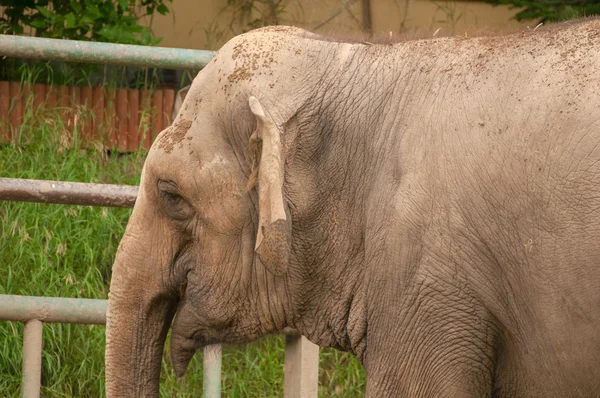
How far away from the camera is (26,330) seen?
5.02 m

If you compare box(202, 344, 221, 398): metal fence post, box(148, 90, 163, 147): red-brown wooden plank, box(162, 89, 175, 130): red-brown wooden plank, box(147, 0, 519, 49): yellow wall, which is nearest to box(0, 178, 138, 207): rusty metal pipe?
box(202, 344, 221, 398): metal fence post

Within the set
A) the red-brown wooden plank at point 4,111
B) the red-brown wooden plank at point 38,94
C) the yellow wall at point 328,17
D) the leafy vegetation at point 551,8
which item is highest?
the yellow wall at point 328,17

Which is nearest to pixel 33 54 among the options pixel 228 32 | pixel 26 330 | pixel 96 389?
pixel 26 330

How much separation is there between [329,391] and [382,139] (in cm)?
283

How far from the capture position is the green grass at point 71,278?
5828mm

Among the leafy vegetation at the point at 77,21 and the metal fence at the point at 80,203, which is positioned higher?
the leafy vegetation at the point at 77,21

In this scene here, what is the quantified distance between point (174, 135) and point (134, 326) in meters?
0.66

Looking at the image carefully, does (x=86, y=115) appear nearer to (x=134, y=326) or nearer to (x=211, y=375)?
(x=211, y=375)

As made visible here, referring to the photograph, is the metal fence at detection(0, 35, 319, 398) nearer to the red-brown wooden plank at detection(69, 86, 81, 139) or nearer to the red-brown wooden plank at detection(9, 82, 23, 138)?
the red-brown wooden plank at detection(69, 86, 81, 139)

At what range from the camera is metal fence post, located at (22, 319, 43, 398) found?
16.4ft

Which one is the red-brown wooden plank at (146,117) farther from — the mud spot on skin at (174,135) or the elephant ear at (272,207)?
the elephant ear at (272,207)

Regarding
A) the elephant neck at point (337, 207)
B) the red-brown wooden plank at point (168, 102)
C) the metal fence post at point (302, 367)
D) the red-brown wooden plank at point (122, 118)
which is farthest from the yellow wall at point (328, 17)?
the elephant neck at point (337, 207)

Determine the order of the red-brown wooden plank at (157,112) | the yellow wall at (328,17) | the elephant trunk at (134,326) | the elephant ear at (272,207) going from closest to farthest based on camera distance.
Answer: the elephant ear at (272,207) < the elephant trunk at (134,326) < the red-brown wooden plank at (157,112) < the yellow wall at (328,17)

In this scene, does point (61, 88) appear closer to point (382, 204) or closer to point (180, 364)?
point (180, 364)
